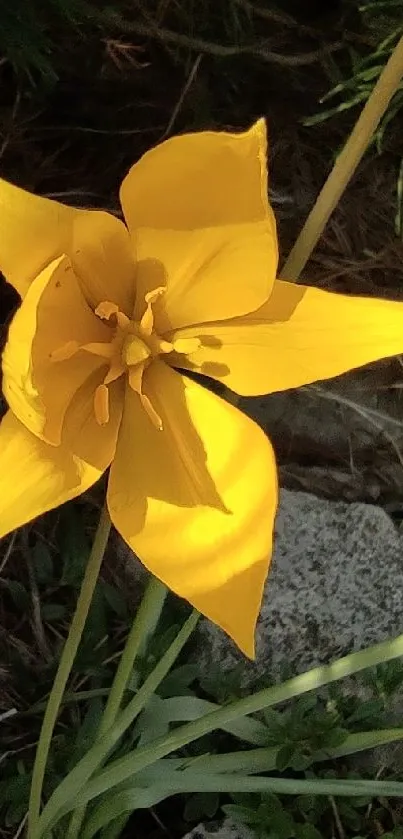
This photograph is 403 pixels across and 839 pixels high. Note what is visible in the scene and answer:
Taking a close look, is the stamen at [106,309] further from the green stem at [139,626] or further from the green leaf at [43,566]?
the green leaf at [43,566]

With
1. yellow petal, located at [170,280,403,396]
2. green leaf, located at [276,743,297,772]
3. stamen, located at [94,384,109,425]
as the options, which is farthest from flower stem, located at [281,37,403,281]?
green leaf, located at [276,743,297,772]

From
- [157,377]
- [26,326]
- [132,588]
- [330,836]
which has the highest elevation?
[26,326]

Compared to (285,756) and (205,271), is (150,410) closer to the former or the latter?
(205,271)

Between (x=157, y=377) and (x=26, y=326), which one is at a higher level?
(x=26, y=326)

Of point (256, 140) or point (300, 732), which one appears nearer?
point (256, 140)

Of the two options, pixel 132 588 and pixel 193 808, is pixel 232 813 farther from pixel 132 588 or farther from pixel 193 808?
pixel 132 588

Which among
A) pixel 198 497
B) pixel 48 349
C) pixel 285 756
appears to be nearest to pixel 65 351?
pixel 48 349

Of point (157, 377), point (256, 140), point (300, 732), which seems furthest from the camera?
point (300, 732)

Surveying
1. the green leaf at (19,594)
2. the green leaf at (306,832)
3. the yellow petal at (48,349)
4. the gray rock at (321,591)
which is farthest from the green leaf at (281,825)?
the yellow petal at (48,349)

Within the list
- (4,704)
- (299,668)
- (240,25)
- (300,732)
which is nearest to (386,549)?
(299,668)
